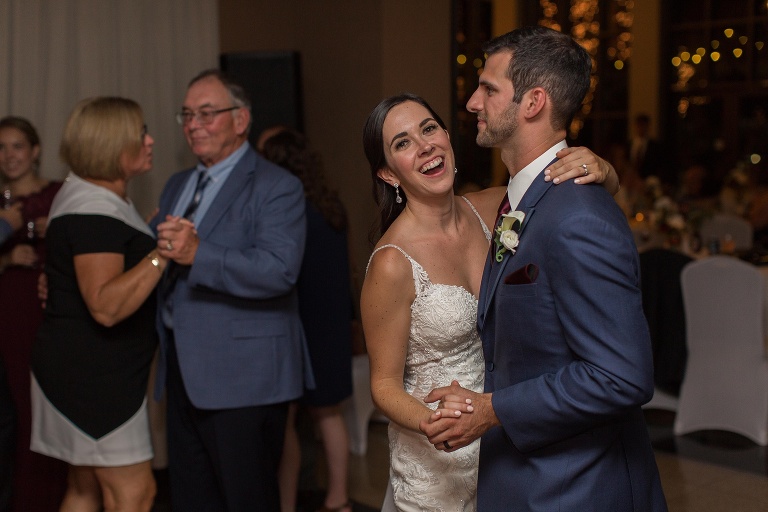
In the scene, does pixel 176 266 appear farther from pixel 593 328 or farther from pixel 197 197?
pixel 593 328

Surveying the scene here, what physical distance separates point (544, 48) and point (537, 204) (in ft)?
1.11

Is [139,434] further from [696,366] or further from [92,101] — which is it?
[696,366]

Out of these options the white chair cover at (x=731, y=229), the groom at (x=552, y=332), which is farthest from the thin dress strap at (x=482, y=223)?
the white chair cover at (x=731, y=229)

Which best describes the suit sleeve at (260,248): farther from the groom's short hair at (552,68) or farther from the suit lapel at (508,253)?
the groom's short hair at (552,68)

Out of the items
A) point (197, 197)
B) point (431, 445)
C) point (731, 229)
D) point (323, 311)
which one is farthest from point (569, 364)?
point (731, 229)

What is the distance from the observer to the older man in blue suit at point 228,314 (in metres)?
3.17

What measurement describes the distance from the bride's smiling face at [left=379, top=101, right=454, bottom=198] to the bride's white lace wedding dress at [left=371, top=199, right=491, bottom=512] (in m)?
0.27

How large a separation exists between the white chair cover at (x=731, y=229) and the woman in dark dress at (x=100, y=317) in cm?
584

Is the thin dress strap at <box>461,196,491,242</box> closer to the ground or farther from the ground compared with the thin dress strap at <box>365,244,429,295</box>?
farther from the ground

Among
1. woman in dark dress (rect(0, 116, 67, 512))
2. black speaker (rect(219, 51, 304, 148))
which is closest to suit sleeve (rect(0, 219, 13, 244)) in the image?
woman in dark dress (rect(0, 116, 67, 512))

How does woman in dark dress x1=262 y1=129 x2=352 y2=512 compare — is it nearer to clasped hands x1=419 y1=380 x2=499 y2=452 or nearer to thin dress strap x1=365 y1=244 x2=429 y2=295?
thin dress strap x1=365 y1=244 x2=429 y2=295

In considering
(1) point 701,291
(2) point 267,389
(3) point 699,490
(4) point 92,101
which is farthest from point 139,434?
(1) point 701,291

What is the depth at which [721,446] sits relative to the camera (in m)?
5.18

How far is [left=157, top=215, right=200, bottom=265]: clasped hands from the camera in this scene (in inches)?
118
